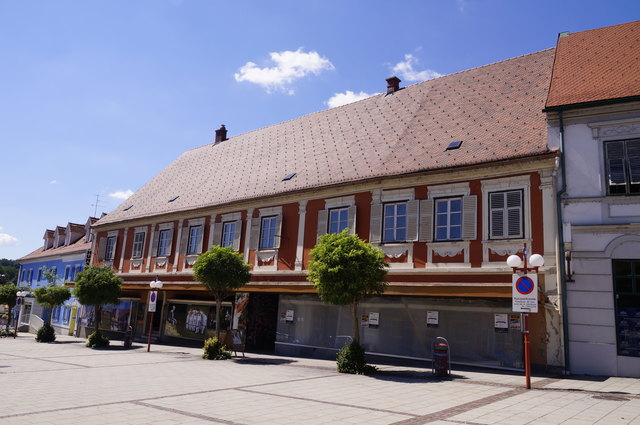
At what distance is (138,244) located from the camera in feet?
96.6

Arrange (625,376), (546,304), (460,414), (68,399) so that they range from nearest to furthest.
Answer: (460,414)
(68,399)
(625,376)
(546,304)

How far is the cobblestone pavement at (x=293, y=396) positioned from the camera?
8.12 meters

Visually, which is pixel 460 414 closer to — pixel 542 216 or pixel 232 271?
pixel 542 216

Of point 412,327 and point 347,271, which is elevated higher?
point 347,271

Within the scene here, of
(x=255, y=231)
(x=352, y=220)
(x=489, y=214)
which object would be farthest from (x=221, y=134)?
(x=489, y=214)

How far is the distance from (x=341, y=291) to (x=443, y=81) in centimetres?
1298

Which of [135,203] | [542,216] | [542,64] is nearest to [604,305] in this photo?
[542,216]

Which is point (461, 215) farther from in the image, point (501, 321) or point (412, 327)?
point (412, 327)

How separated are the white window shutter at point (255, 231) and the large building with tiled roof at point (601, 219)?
12805 mm

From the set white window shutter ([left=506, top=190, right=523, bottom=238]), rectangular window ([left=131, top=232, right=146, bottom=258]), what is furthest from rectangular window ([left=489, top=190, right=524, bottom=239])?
rectangular window ([left=131, top=232, right=146, bottom=258])

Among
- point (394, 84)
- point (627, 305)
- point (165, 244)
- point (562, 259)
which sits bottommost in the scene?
point (627, 305)

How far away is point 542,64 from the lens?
19.5 meters

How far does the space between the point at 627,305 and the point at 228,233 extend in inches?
663

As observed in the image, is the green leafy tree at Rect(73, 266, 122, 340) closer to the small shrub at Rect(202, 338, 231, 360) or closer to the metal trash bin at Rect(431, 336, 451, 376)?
the small shrub at Rect(202, 338, 231, 360)
